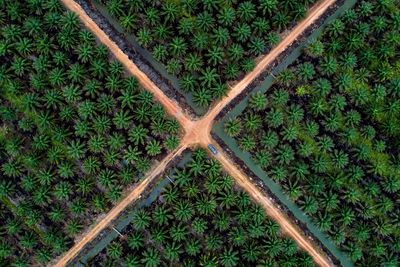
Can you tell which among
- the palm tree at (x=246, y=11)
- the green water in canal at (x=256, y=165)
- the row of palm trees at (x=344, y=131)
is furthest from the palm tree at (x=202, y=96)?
the palm tree at (x=246, y=11)

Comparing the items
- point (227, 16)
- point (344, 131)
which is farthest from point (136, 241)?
point (227, 16)

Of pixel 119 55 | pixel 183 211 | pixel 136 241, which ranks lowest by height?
pixel 183 211

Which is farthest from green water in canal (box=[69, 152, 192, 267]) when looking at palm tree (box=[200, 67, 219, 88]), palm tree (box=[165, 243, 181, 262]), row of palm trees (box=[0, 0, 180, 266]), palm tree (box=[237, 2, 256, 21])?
palm tree (box=[237, 2, 256, 21])

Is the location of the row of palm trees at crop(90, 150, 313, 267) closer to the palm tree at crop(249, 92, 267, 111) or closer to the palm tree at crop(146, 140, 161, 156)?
the palm tree at crop(146, 140, 161, 156)

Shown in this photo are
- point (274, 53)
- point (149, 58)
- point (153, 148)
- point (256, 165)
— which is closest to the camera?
point (153, 148)

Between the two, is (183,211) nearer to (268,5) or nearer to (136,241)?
(136,241)

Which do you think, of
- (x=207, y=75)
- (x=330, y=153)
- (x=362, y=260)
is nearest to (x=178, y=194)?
(x=207, y=75)
